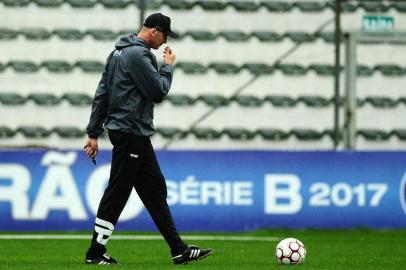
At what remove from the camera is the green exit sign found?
15.7m

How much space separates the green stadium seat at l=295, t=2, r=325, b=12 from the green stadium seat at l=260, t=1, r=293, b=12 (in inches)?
5.6

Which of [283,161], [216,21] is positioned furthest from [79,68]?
[283,161]

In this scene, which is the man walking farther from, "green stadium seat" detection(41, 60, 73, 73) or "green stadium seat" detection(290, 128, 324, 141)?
"green stadium seat" detection(290, 128, 324, 141)

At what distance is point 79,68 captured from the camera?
16047mm

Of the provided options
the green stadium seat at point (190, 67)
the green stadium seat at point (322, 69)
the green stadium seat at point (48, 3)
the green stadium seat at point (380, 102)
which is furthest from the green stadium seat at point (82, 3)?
the green stadium seat at point (380, 102)

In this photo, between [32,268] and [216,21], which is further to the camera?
[216,21]

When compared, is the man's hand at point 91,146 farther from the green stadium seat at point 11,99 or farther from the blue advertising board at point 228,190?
the green stadium seat at point 11,99

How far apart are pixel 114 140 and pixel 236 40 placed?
7.78 metres

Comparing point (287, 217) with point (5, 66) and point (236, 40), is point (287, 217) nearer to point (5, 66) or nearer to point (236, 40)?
point (236, 40)

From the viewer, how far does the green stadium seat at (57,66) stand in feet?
52.4

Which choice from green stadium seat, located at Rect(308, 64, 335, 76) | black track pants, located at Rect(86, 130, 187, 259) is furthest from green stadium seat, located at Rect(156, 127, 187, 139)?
black track pants, located at Rect(86, 130, 187, 259)

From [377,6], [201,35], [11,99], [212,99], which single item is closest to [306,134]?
[212,99]

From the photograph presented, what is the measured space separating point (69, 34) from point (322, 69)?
3891 millimetres

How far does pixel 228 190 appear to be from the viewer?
14.1 meters
